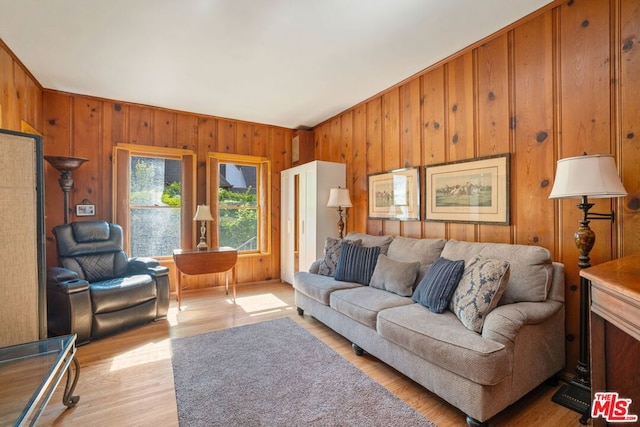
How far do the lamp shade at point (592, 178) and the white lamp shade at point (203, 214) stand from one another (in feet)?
11.7

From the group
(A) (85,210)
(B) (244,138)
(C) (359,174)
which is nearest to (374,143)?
(C) (359,174)

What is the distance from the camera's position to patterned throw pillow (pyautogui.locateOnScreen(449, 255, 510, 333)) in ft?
5.60

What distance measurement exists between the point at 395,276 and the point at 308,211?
1.88 meters

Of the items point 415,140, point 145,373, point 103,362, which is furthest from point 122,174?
point 415,140

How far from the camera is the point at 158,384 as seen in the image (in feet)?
6.40

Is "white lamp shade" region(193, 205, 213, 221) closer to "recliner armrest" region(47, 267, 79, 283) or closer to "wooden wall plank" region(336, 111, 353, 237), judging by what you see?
"recliner armrest" region(47, 267, 79, 283)

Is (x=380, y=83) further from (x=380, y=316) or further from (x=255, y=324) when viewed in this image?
(x=255, y=324)

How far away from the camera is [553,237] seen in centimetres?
205

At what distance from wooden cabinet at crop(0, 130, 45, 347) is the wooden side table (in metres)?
1.55

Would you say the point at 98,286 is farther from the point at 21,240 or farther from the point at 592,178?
the point at 592,178

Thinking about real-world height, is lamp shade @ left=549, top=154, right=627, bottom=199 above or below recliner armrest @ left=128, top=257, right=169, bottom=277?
above

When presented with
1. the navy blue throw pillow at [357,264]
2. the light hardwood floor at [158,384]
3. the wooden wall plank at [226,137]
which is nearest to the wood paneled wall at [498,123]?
the wooden wall plank at [226,137]

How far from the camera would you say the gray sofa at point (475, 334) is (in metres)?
1.50

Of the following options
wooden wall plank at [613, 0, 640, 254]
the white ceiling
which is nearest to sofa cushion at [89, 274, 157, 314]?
the white ceiling
